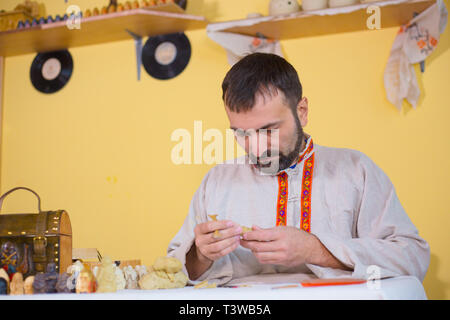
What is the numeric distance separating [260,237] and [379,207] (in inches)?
19.4

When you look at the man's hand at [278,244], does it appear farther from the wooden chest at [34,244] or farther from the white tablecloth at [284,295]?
the wooden chest at [34,244]

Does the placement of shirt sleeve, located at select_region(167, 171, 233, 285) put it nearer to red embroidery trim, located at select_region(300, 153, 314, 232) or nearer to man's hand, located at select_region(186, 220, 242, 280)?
man's hand, located at select_region(186, 220, 242, 280)

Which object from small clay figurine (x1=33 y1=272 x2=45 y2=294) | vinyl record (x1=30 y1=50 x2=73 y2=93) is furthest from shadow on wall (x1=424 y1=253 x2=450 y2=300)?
vinyl record (x1=30 y1=50 x2=73 y2=93)

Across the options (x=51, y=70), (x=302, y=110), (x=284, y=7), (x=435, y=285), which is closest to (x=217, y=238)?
(x=302, y=110)

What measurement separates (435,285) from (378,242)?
165 centimetres

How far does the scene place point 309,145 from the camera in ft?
5.88

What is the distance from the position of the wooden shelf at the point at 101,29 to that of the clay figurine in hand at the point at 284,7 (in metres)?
0.48

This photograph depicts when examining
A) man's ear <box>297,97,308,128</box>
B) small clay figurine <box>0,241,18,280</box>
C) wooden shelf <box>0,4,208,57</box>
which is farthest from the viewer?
wooden shelf <box>0,4,208,57</box>

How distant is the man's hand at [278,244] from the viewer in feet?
4.26

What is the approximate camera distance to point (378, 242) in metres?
1.41

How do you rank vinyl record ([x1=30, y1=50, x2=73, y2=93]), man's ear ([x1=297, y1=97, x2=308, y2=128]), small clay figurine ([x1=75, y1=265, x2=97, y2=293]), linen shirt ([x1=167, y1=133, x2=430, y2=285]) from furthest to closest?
1. vinyl record ([x1=30, y1=50, x2=73, y2=93])
2. man's ear ([x1=297, y1=97, x2=308, y2=128])
3. linen shirt ([x1=167, y1=133, x2=430, y2=285])
4. small clay figurine ([x1=75, y1=265, x2=97, y2=293])

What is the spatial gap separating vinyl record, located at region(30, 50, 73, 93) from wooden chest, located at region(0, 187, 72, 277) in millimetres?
2512

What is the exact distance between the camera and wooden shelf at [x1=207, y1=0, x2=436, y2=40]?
2814 mm

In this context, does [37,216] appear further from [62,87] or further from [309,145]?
[62,87]
